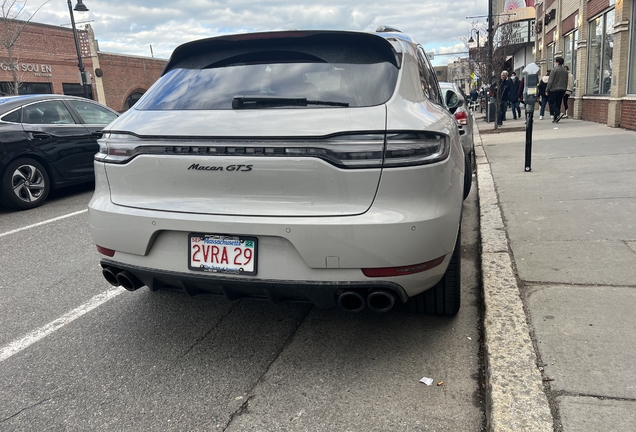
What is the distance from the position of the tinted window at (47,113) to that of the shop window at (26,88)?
24499 mm

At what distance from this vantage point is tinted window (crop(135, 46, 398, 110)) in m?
2.81

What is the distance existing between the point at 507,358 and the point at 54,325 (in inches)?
113

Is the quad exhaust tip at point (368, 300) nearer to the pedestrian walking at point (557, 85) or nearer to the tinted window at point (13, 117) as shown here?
the tinted window at point (13, 117)

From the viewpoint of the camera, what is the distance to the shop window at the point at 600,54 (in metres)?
14.7

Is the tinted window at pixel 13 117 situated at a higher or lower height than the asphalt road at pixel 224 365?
higher

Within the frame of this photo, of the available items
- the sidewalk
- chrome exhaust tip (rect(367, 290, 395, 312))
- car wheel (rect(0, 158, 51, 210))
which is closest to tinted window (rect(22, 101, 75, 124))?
car wheel (rect(0, 158, 51, 210))

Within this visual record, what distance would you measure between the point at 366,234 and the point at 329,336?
1.03 metres

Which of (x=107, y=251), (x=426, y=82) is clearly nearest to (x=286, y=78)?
(x=426, y=82)

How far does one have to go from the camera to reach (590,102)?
16266 millimetres

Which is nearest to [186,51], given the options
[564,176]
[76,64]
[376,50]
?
[376,50]

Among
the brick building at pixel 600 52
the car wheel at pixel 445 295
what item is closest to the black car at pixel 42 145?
the car wheel at pixel 445 295

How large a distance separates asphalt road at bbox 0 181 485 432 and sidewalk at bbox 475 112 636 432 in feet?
0.66

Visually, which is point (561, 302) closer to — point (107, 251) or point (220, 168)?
point (220, 168)

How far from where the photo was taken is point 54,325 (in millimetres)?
3586
